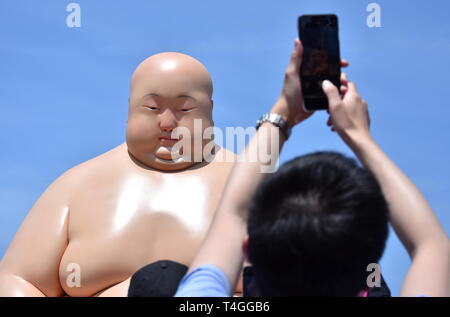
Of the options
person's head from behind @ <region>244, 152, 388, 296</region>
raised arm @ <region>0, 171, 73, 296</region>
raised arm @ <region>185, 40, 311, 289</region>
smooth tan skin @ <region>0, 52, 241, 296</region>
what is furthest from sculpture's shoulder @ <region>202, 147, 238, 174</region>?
person's head from behind @ <region>244, 152, 388, 296</region>

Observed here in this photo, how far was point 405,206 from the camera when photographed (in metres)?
1.22

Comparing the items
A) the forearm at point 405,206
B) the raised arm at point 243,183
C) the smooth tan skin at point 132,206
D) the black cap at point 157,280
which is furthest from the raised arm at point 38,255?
the forearm at point 405,206

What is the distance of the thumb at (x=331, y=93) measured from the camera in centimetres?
129

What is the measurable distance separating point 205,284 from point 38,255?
5.27 feet

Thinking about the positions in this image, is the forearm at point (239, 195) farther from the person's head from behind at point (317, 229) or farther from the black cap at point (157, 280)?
the black cap at point (157, 280)

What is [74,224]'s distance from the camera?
8.64 ft

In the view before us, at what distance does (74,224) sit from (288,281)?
5.61 feet

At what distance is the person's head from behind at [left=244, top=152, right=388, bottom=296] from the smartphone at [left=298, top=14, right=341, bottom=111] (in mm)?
239

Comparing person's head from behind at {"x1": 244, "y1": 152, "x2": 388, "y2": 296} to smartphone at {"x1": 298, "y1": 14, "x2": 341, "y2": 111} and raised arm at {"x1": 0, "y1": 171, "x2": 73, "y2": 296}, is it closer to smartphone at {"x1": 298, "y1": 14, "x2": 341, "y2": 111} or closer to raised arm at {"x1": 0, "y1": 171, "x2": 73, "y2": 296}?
smartphone at {"x1": 298, "y1": 14, "x2": 341, "y2": 111}

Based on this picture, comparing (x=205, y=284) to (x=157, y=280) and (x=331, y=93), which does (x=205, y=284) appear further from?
(x=157, y=280)

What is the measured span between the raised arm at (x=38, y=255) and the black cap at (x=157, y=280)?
0.60 metres

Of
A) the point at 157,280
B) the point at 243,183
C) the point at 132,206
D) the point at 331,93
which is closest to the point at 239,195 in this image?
the point at 243,183
